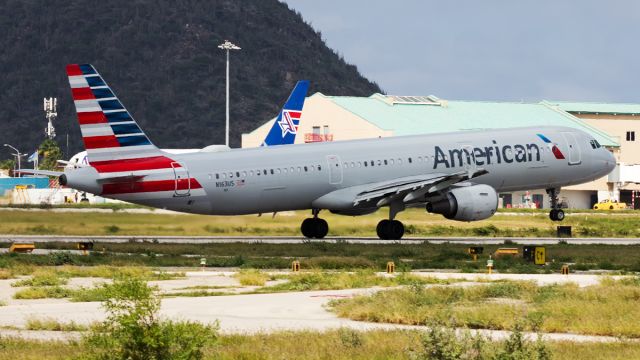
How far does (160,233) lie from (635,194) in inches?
3426

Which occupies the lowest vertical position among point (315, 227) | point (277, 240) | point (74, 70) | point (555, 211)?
point (277, 240)

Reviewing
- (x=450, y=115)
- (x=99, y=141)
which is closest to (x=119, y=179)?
(x=99, y=141)

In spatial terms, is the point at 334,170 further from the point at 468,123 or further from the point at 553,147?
the point at 468,123

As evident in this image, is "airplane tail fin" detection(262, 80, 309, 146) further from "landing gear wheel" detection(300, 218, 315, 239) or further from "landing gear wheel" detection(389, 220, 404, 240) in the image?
"landing gear wheel" detection(389, 220, 404, 240)

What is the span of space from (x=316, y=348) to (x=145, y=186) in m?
30.8

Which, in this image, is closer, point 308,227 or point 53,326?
point 53,326

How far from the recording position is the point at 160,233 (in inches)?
2498

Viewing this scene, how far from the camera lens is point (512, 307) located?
1224 inches

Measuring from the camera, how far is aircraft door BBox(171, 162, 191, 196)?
181ft

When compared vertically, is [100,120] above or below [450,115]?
below

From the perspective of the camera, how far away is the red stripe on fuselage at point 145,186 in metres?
53.4

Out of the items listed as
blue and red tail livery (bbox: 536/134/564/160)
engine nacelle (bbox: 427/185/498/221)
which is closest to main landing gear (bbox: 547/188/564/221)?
blue and red tail livery (bbox: 536/134/564/160)

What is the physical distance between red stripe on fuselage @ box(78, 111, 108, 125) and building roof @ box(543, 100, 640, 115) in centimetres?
10488

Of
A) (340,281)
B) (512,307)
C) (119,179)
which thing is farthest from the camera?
(119,179)
